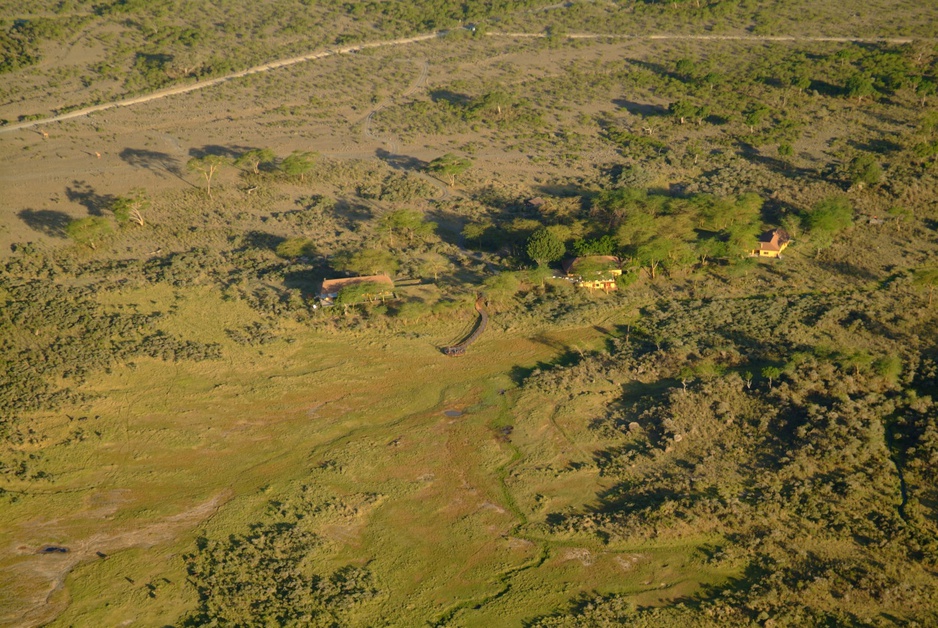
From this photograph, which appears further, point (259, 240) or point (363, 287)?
point (259, 240)

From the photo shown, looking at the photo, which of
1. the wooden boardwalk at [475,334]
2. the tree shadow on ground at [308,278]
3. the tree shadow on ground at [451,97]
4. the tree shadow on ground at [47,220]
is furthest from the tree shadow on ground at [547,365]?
the tree shadow on ground at [451,97]

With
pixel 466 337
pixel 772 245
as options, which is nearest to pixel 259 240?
pixel 466 337

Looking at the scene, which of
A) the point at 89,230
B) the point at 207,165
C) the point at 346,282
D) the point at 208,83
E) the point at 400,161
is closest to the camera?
the point at 346,282

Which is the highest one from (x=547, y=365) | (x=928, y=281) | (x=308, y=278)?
(x=308, y=278)

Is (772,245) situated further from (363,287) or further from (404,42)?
(404,42)

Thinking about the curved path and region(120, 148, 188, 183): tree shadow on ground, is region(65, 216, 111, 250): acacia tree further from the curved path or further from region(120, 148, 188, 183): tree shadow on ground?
the curved path

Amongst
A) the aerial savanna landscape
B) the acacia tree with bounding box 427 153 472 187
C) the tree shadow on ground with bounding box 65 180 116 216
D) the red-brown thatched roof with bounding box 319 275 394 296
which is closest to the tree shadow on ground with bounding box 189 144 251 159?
the aerial savanna landscape

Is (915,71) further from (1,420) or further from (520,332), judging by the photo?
(1,420)
